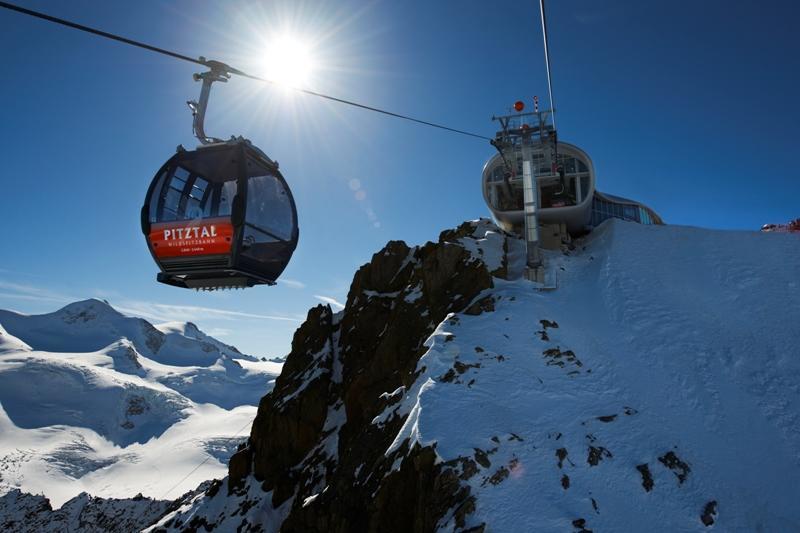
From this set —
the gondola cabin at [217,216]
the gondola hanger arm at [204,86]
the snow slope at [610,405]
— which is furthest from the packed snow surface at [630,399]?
the gondola hanger arm at [204,86]

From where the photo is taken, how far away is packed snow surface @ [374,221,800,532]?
11.0 m

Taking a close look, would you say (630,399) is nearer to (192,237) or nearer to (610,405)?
(610,405)

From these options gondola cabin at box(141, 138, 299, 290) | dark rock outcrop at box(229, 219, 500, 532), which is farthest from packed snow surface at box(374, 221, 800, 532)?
gondola cabin at box(141, 138, 299, 290)

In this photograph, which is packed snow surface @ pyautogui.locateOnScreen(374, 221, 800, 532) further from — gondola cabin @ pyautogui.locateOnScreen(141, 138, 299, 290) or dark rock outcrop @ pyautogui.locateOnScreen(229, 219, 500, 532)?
gondola cabin @ pyautogui.locateOnScreen(141, 138, 299, 290)

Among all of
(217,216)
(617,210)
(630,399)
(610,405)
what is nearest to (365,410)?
(610,405)

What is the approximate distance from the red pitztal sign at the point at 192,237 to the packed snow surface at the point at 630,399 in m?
7.89

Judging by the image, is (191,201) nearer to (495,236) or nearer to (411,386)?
(411,386)

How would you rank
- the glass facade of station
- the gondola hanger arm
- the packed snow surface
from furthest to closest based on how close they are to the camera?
the glass facade of station, the packed snow surface, the gondola hanger arm

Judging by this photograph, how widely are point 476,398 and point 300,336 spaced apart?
85.8 feet

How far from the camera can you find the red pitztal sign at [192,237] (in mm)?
10117

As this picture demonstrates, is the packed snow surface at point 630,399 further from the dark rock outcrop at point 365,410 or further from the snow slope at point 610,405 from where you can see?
the dark rock outcrop at point 365,410

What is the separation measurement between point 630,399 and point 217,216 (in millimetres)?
13912

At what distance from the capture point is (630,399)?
1459cm

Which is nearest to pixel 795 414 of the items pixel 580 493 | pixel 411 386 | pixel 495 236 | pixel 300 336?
pixel 580 493
